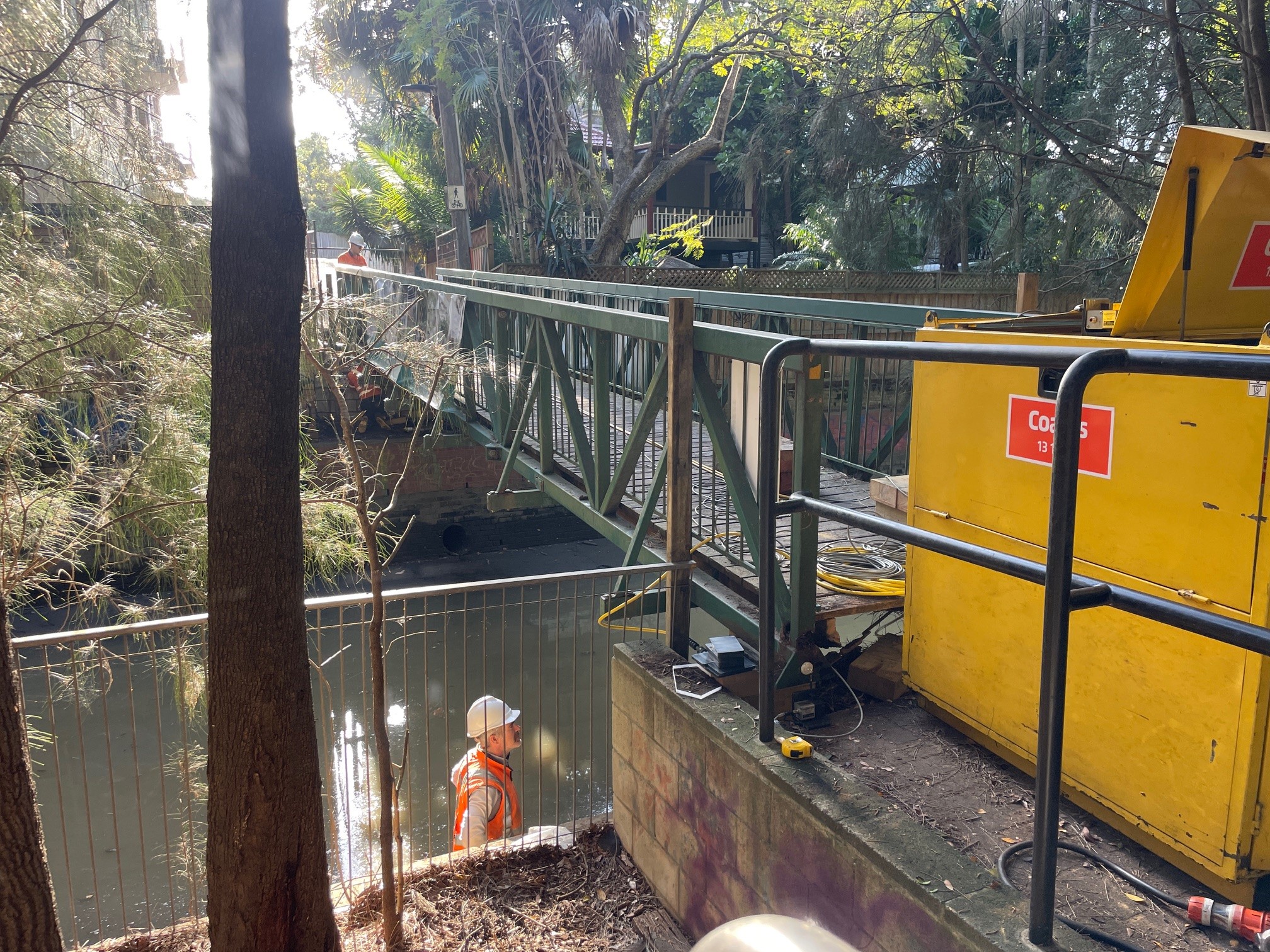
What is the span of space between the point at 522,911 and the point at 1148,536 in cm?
298

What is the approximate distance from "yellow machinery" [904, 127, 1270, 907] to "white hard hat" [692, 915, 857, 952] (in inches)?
69.3

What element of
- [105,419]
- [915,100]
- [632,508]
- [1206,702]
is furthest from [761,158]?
[1206,702]

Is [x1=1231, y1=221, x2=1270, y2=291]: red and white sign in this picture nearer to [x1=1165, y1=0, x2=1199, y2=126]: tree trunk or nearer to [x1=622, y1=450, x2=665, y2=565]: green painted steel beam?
[x1=622, y1=450, x2=665, y2=565]: green painted steel beam

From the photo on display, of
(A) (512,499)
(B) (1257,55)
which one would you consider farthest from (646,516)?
(B) (1257,55)

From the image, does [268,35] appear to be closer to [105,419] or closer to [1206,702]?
[105,419]

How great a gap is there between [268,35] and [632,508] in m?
3.77

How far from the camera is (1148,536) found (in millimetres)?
2578

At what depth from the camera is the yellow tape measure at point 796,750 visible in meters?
2.94

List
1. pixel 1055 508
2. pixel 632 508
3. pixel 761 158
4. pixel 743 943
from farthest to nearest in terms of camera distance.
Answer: pixel 761 158 → pixel 632 508 → pixel 1055 508 → pixel 743 943

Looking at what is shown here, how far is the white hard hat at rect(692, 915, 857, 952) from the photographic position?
3.66ft

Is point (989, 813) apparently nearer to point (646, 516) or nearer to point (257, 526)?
point (646, 516)

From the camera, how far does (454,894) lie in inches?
168

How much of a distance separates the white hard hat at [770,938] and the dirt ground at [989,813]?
5.35ft

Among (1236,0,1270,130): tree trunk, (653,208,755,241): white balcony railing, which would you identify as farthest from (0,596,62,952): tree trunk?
(653,208,755,241): white balcony railing
